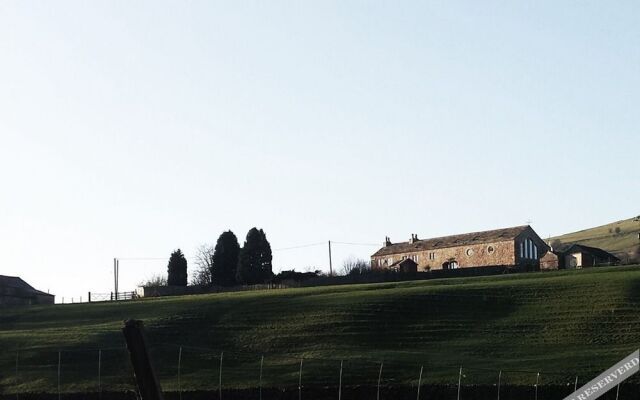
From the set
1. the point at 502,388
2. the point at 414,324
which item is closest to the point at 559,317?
the point at 414,324

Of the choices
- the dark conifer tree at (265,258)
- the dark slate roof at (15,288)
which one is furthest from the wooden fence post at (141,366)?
the dark conifer tree at (265,258)

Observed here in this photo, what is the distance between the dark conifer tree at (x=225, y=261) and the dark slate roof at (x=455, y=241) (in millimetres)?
27329

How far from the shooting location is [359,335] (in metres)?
60.2

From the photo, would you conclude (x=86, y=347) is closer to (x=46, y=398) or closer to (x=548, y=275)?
(x=46, y=398)

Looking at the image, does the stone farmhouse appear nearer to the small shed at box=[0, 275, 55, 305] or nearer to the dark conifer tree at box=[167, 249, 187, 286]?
the dark conifer tree at box=[167, 249, 187, 286]

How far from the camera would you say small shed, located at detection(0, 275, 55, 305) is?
101 m

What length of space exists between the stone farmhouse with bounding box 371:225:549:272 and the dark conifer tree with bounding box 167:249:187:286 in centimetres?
2797

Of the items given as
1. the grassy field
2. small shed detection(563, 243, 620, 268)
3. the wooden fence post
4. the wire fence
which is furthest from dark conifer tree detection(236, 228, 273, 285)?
the wooden fence post

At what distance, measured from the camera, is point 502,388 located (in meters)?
41.3

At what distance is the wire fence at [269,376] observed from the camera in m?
42.2

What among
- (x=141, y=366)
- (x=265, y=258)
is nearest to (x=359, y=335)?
(x=141, y=366)

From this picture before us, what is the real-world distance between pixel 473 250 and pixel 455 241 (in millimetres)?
4174

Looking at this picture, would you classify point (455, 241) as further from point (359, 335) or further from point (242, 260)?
point (359, 335)

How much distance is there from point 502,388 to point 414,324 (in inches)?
833
